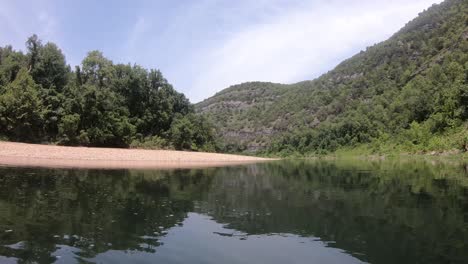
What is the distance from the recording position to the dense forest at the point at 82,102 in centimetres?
6625

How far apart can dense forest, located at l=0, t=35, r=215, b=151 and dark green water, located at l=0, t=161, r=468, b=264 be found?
153 ft

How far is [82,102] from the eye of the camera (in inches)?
2953

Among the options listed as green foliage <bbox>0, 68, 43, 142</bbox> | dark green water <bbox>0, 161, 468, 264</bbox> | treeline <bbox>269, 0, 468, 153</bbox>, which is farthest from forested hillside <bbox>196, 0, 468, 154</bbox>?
green foliage <bbox>0, 68, 43, 142</bbox>

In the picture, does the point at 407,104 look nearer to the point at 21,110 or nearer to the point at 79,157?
the point at 79,157

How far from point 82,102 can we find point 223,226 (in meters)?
66.7

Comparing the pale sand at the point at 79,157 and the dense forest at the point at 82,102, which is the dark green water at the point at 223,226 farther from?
the dense forest at the point at 82,102

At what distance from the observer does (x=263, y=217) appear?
58.9ft

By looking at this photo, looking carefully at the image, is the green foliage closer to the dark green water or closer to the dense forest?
the dense forest

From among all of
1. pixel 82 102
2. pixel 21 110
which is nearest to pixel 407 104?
pixel 82 102

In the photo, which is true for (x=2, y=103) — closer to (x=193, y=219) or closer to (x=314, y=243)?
(x=193, y=219)

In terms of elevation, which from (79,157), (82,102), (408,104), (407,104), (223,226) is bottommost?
(223,226)

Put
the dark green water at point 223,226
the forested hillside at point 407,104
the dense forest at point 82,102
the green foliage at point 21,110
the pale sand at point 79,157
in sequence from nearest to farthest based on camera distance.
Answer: the dark green water at point 223,226 < the pale sand at point 79,157 < the green foliage at point 21,110 < the dense forest at point 82,102 < the forested hillside at point 407,104

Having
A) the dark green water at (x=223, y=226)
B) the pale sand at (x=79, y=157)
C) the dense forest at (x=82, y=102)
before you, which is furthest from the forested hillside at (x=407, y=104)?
the dense forest at (x=82, y=102)

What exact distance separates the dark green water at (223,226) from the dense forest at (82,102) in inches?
1841
